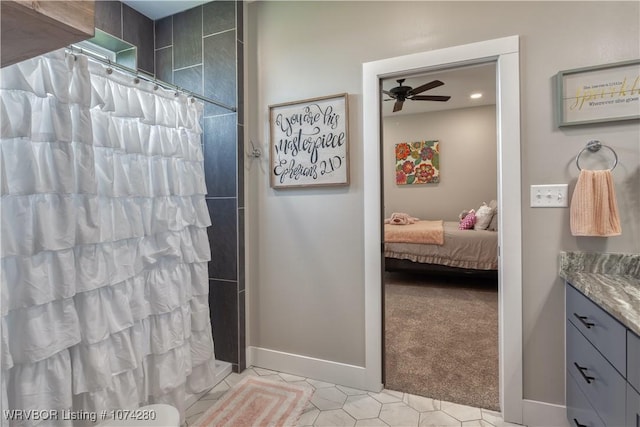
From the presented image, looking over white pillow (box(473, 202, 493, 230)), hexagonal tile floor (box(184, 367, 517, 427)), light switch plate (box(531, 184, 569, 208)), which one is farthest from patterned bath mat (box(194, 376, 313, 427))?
white pillow (box(473, 202, 493, 230))

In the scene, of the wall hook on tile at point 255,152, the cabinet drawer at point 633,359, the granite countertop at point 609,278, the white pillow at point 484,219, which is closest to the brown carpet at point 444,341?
the white pillow at point 484,219

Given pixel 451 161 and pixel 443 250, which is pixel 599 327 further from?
pixel 451 161

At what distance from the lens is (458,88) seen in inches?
179

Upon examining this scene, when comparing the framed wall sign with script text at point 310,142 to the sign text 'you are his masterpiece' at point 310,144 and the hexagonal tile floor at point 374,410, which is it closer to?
the sign text 'you are his masterpiece' at point 310,144

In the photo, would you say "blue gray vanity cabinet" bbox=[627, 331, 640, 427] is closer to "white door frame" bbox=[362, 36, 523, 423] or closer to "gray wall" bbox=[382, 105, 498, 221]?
"white door frame" bbox=[362, 36, 523, 423]

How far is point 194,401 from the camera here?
1900 millimetres

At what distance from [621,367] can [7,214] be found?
7.05ft

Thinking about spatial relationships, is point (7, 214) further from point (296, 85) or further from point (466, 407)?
point (466, 407)

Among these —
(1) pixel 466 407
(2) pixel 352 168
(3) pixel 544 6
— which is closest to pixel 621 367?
(1) pixel 466 407

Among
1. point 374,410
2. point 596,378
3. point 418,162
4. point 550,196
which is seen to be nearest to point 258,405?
point 374,410

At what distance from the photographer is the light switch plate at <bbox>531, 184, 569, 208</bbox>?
1.57m

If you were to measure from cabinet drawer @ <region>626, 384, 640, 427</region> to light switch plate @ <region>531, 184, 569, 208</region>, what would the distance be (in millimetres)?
877

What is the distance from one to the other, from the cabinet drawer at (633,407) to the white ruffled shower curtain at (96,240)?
186cm

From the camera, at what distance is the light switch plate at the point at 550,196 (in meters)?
1.57
